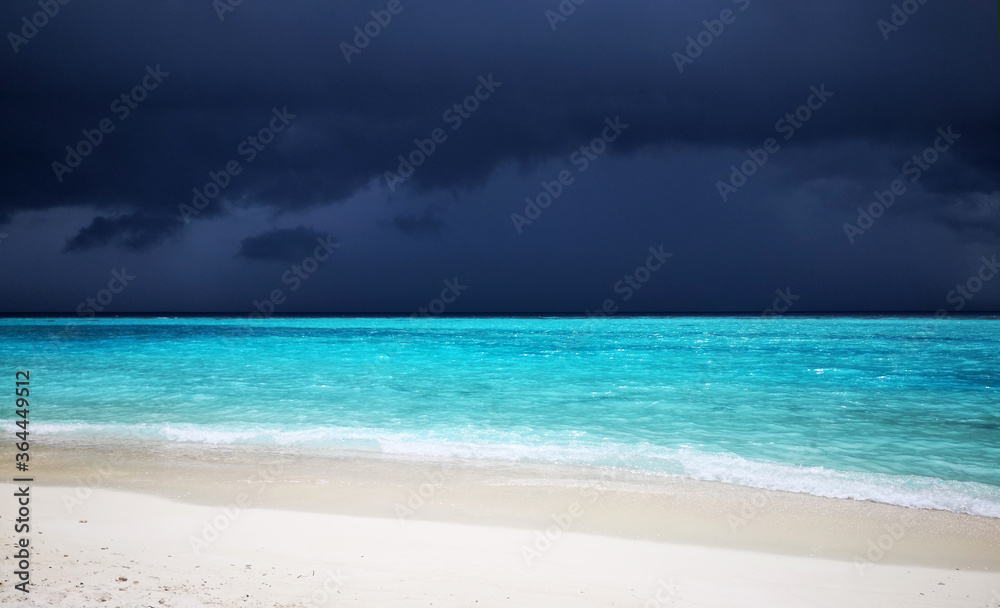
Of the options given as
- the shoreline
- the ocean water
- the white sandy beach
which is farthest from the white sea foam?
the white sandy beach

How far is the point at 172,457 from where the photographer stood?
914cm

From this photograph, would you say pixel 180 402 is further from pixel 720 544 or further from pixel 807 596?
pixel 807 596

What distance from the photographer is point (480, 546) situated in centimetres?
552

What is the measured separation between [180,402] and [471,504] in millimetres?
11122

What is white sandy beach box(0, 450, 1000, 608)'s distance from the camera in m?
4.42

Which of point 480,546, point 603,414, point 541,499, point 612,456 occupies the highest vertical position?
point 603,414

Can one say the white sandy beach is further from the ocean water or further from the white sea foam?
the ocean water

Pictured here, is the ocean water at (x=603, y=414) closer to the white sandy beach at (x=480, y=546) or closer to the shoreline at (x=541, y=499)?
the shoreline at (x=541, y=499)

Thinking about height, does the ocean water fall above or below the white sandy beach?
above

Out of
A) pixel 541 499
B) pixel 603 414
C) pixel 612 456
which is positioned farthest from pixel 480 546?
pixel 603 414

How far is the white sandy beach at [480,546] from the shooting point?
14.5 ft

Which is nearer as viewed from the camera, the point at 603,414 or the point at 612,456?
the point at 612,456

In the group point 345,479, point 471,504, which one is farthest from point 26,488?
point 471,504

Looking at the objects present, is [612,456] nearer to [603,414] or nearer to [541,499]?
[541,499]
